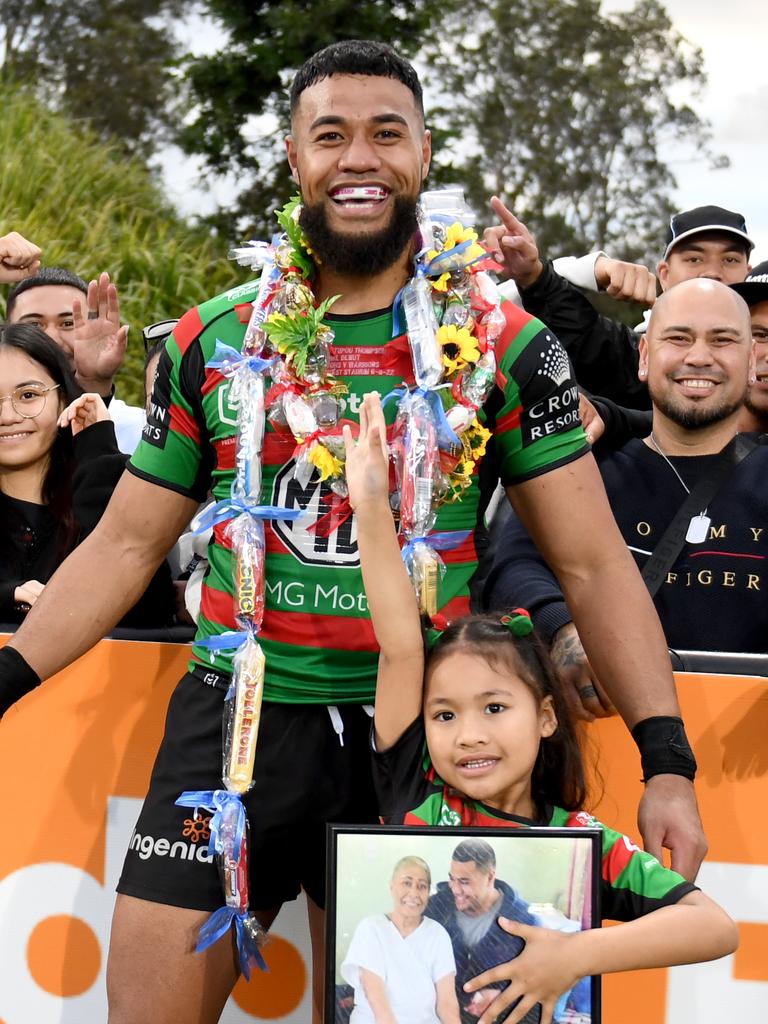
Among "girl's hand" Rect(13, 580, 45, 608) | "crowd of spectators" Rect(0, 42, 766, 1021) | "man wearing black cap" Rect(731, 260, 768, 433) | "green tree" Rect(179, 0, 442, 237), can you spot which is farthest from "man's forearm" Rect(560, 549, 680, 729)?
"green tree" Rect(179, 0, 442, 237)

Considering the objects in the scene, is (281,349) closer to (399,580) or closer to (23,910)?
(399,580)

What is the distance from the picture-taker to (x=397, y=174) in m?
2.90

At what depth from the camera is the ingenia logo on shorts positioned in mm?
2832

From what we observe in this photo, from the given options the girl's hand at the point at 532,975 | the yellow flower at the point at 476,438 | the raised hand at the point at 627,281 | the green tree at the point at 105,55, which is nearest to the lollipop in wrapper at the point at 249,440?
the yellow flower at the point at 476,438

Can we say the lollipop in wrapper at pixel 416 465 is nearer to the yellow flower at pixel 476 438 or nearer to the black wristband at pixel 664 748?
the yellow flower at pixel 476 438

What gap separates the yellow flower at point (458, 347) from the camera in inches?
111

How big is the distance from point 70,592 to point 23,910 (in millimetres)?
962

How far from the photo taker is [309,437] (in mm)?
2809

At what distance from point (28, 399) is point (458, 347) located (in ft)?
5.96

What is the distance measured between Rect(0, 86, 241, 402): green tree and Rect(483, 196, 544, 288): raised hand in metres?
6.87

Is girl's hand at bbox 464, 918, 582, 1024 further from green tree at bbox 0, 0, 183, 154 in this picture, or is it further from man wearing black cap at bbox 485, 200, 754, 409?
green tree at bbox 0, 0, 183, 154

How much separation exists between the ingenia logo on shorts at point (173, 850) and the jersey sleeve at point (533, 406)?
999 millimetres

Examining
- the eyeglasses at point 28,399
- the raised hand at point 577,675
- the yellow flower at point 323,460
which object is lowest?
the raised hand at point 577,675

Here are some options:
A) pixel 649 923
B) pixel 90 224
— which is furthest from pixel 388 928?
pixel 90 224
